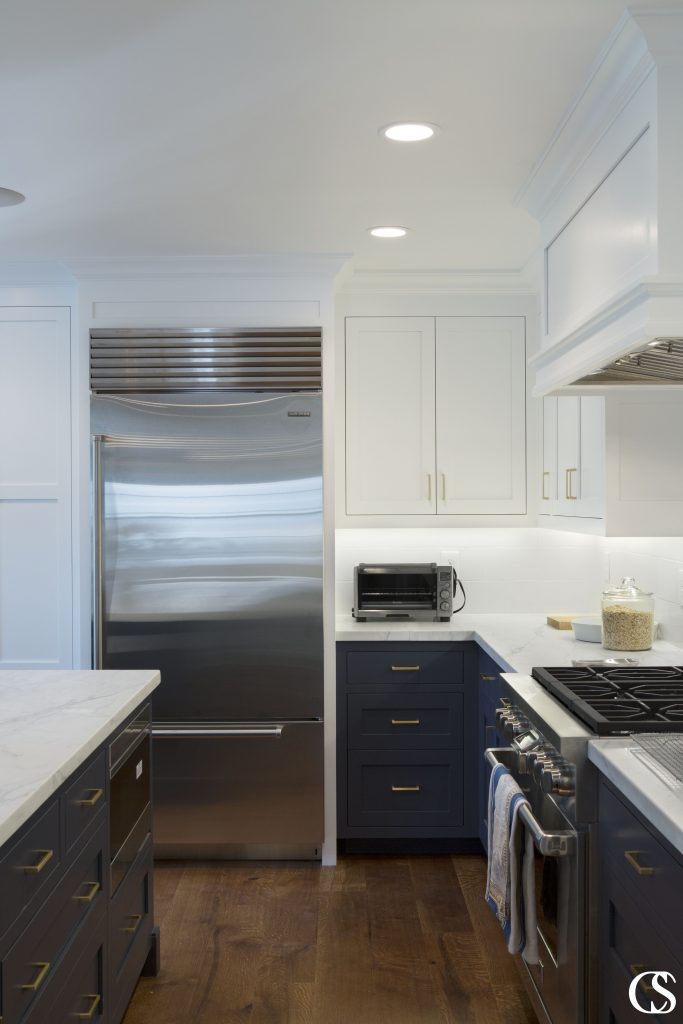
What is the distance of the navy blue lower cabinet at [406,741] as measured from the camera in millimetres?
3828

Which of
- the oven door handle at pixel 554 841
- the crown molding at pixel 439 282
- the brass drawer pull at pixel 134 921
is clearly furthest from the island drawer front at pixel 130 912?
the crown molding at pixel 439 282

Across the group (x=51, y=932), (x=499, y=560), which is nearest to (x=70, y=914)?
(x=51, y=932)

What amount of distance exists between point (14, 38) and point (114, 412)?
1936 millimetres

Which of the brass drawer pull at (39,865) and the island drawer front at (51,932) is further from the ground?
the brass drawer pull at (39,865)

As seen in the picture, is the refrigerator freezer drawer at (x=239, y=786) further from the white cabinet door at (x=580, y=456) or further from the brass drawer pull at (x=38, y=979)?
the brass drawer pull at (x=38, y=979)

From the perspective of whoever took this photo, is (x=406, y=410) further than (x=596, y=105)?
Yes

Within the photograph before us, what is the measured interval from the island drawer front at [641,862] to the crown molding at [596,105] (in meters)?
1.55

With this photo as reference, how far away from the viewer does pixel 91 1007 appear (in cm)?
208

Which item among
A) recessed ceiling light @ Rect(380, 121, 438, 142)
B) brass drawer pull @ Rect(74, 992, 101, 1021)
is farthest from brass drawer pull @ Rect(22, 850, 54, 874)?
recessed ceiling light @ Rect(380, 121, 438, 142)

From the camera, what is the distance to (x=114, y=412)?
3.75 metres

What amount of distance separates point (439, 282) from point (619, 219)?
6.46 feet

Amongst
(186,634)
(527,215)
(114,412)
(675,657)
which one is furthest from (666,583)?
(114,412)

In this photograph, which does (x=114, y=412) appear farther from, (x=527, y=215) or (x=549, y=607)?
(x=549, y=607)

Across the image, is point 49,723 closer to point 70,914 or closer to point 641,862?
point 70,914
